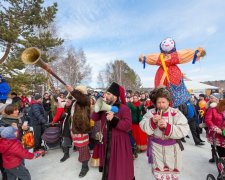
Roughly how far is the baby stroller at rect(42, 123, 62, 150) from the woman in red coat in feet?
13.4

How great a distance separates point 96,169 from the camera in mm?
4070

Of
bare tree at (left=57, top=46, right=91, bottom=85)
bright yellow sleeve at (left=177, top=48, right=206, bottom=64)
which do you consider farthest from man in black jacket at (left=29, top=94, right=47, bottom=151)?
bare tree at (left=57, top=46, right=91, bottom=85)

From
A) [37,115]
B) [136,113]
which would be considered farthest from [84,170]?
[37,115]

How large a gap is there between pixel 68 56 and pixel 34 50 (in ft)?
83.8

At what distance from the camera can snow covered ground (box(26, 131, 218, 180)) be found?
3738mm

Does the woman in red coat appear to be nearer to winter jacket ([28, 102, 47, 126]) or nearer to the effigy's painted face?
the effigy's painted face

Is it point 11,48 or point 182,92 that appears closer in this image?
point 182,92

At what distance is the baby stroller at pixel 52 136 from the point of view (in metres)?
5.36

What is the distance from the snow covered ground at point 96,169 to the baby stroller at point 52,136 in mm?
340

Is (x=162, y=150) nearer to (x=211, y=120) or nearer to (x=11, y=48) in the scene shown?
(x=211, y=120)

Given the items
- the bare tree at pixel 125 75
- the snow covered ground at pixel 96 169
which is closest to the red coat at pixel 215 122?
the snow covered ground at pixel 96 169

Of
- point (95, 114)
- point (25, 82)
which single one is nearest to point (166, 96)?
point (95, 114)

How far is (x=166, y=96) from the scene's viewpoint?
7.91ft

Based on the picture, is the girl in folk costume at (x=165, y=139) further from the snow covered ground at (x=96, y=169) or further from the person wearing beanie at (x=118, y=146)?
the snow covered ground at (x=96, y=169)
